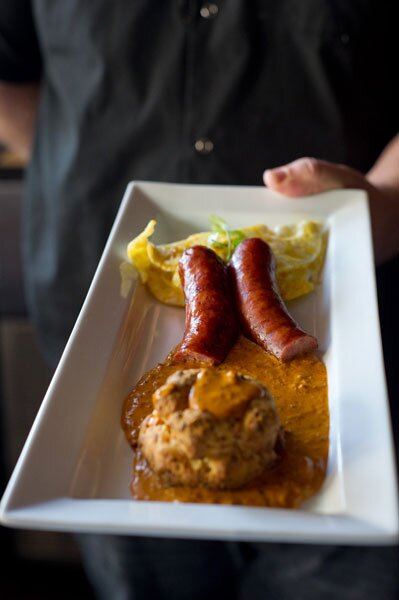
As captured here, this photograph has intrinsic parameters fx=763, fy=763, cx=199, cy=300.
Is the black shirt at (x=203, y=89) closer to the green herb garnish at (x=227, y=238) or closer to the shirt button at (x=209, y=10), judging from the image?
the shirt button at (x=209, y=10)

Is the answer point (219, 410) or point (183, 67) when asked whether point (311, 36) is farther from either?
point (219, 410)

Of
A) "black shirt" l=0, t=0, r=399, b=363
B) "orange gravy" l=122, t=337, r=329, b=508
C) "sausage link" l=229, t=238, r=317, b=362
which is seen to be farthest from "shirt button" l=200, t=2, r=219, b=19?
"orange gravy" l=122, t=337, r=329, b=508

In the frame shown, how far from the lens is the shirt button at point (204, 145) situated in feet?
9.15

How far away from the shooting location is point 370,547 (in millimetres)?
2707

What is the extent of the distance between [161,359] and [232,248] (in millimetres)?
482

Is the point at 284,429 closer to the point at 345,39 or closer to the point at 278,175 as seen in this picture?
the point at 278,175

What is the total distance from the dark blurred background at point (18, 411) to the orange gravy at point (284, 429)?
7.11 feet

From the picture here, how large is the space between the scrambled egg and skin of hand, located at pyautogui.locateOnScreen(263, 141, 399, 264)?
0.13m

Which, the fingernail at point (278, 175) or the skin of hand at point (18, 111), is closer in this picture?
the fingernail at point (278, 175)

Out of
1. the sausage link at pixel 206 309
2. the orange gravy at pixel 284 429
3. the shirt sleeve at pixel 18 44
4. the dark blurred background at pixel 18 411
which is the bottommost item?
the dark blurred background at pixel 18 411

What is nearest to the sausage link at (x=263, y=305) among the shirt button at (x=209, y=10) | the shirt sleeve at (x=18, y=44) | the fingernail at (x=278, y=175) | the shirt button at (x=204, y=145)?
the fingernail at (x=278, y=175)

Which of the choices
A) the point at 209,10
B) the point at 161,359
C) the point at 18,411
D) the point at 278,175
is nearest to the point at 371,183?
the point at 278,175

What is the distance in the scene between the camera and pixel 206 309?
1.91 meters

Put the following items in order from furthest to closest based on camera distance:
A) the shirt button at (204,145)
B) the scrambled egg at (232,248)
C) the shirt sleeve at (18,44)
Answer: the shirt sleeve at (18,44) → the shirt button at (204,145) → the scrambled egg at (232,248)
